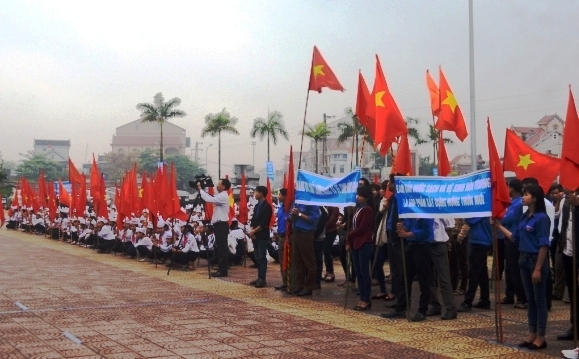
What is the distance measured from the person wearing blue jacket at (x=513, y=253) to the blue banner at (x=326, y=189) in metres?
2.22

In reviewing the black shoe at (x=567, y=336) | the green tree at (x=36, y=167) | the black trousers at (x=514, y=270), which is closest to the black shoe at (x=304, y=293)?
the black trousers at (x=514, y=270)

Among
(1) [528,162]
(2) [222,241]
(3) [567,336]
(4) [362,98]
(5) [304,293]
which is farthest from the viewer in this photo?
(2) [222,241]

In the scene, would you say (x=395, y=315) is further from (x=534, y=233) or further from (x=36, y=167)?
(x=36, y=167)

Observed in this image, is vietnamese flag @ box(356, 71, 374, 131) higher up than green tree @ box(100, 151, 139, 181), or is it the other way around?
green tree @ box(100, 151, 139, 181)

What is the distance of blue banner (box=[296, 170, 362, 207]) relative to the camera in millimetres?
10484

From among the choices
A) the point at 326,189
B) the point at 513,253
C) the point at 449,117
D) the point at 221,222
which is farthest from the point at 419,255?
the point at 221,222

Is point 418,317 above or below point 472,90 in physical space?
below

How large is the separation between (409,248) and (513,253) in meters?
1.69

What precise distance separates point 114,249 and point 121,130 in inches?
5929

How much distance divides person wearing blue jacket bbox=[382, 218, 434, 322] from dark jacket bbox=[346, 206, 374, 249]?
25.5 inches

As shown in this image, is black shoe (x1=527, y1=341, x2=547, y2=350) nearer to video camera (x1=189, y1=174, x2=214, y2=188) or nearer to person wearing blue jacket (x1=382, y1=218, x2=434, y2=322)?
person wearing blue jacket (x1=382, y1=218, x2=434, y2=322)

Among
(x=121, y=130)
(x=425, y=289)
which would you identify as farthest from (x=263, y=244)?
(x=121, y=130)

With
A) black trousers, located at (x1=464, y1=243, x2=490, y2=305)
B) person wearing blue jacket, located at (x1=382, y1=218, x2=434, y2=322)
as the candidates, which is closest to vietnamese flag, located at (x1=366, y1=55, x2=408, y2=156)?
person wearing blue jacket, located at (x1=382, y1=218, x2=434, y2=322)

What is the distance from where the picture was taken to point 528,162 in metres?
11.8
